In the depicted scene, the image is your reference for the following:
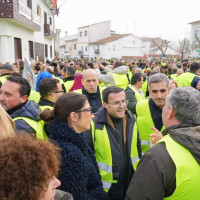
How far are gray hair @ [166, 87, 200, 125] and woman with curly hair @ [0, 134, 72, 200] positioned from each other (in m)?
1.12

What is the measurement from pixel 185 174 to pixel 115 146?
1169 millimetres

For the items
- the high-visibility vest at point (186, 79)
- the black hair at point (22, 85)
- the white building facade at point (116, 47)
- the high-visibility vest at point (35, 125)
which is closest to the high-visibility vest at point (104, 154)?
the high-visibility vest at point (35, 125)

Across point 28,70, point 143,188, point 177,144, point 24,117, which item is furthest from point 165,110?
point 28,70

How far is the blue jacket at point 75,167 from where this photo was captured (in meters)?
1.59

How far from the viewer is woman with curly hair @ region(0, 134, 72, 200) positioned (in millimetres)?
843

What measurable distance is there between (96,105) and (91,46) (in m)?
49.0

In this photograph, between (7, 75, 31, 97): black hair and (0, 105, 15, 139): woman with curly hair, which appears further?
(7, 75, 31, 97): black hair

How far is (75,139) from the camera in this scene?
178cm

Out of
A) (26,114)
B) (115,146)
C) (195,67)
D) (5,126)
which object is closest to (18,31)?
(195,67)

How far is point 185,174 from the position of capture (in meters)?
1.44

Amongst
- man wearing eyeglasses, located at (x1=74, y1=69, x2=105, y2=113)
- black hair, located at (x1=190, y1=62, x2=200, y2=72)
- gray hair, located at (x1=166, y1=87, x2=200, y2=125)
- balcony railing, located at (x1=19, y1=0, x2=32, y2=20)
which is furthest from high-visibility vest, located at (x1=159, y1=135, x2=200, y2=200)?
balcony railing, located at (x1=19, y1=0, x2=32, y2=20)

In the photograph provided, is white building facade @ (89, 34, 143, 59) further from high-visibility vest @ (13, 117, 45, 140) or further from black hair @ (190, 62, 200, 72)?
high-visibility vest @ (13, 117, 45, 140)

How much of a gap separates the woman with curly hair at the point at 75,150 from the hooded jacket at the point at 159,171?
1.29 ft

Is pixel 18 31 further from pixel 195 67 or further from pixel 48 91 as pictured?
pixel 48 91
